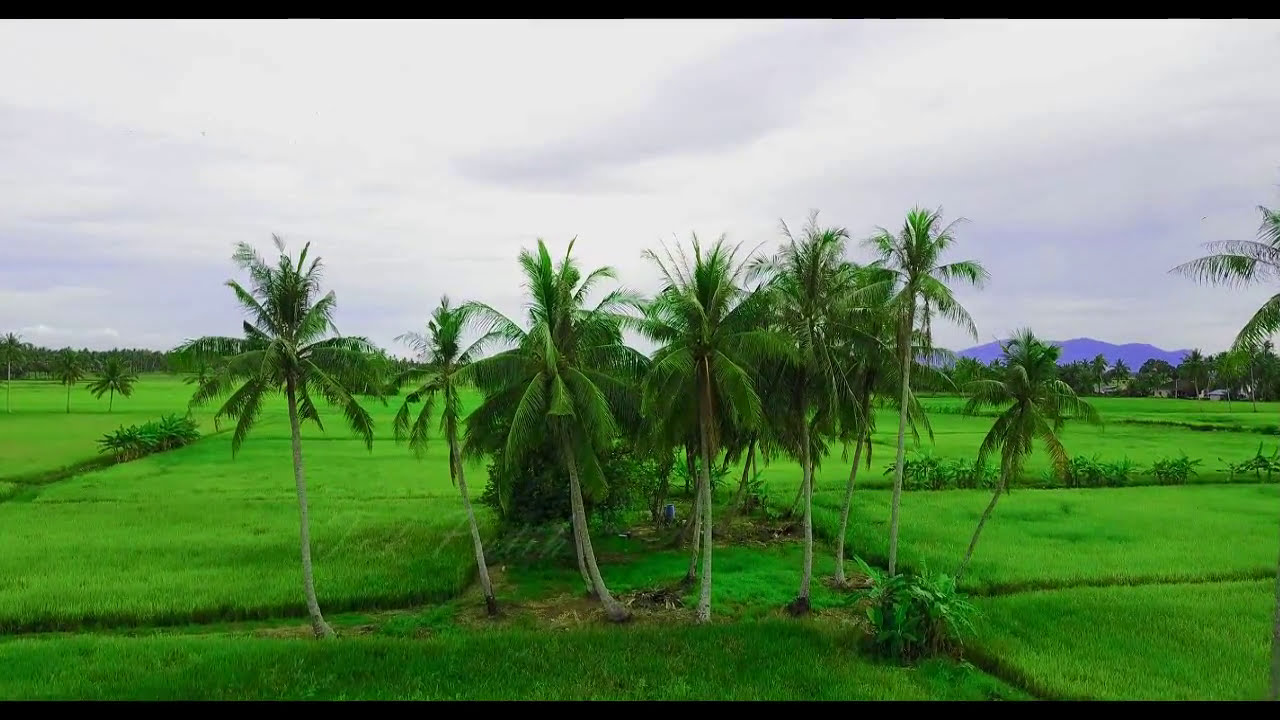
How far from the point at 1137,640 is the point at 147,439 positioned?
1954 inches

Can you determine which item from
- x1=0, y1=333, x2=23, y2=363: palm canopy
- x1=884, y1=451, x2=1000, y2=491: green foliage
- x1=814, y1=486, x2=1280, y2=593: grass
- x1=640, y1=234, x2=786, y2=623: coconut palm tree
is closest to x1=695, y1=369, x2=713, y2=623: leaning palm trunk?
x1=640, y1=234, x2=786, y2=623: coconut palm tree

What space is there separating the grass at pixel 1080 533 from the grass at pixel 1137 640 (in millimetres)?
1817

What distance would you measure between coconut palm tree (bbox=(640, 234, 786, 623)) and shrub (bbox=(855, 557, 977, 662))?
3955 mm

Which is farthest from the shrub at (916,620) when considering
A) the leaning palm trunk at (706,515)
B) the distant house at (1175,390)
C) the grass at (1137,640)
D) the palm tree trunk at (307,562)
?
the distant house at (1175,390)

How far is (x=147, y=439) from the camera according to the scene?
42.4 metres

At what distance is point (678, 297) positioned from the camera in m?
16.2

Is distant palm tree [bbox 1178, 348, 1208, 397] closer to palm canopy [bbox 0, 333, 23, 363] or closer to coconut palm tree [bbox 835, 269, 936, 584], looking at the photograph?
coconut palm tree [bbox 835, 269, 936, 584]

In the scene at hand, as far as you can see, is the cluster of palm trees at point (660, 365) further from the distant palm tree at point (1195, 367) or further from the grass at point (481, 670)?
the distant palm tree at point (1195, 367)

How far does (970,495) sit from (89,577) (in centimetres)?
3262

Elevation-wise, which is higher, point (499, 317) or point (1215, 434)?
point (499, 317)

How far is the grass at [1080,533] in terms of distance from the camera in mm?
19359

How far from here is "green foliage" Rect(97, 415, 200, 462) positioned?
40562 millimetres

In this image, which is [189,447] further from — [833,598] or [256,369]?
[833,598]

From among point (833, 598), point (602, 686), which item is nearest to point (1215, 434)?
point (833, 598)
